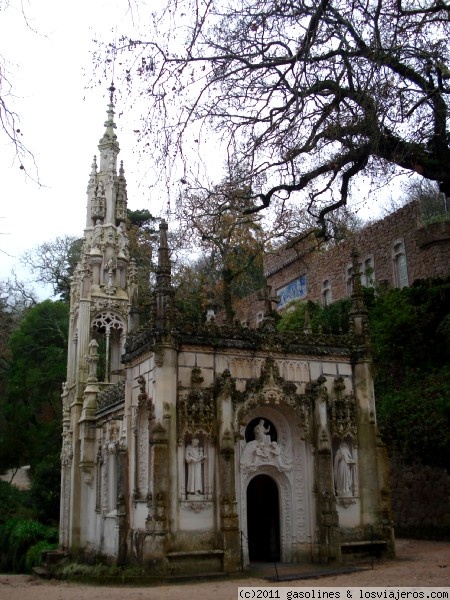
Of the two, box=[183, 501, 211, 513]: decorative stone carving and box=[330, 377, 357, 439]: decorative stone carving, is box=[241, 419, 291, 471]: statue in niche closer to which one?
box=[183, 501, 211, 513]: decorative stone carving

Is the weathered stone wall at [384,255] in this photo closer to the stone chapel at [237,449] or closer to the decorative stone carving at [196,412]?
the stone chapel at [237,449]

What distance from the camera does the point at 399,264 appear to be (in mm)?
29688

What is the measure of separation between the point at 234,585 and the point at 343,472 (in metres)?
4.51

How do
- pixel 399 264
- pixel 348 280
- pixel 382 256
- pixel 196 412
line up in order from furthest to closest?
1. pixel 348 280
2. pixel 382 256
3. pixel 399 264
4. pixel 196 412

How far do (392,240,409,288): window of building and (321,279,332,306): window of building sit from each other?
5465 mm

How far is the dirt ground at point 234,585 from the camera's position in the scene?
11.8 m

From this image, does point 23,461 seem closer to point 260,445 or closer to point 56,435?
point 56,435

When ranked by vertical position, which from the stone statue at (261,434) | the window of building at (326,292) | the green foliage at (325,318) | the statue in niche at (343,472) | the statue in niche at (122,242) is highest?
the window of building at (326,292)

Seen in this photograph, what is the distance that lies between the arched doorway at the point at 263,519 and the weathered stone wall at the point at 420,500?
288 inches

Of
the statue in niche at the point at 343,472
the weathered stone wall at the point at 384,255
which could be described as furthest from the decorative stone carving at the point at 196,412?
the weathered stone wall at the point at 384,255

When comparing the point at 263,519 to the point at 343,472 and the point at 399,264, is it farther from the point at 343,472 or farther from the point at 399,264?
the point at 399,264

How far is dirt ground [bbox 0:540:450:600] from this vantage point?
11766mm

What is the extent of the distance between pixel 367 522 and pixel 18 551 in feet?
46.8

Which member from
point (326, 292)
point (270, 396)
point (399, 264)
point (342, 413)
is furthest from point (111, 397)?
point (326, 292)
